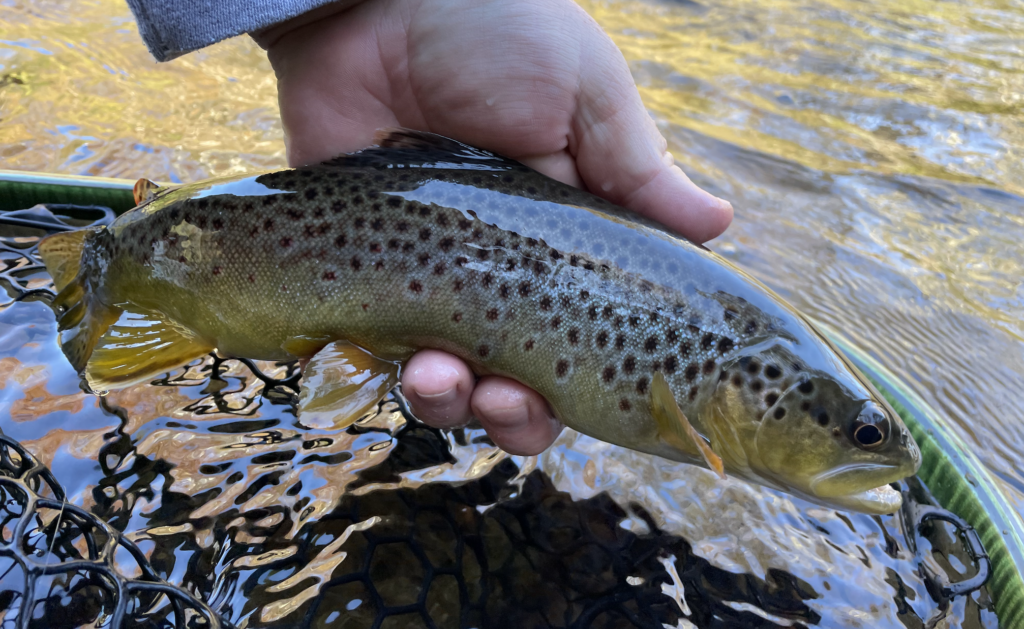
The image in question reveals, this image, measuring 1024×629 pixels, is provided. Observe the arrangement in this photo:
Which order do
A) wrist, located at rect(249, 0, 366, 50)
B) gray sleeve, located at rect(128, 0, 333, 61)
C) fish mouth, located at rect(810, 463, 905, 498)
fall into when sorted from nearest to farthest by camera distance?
1. fish mouth, located at rect(810, 463, 905, 498)
2. gray sleeve, located at rect(128, 0, 333, 61)
3. wrist, located at rect(249, 0, 366, 50)

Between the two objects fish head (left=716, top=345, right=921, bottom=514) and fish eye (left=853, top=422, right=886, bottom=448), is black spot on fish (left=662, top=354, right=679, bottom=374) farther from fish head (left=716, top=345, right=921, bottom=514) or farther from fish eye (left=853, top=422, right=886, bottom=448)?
fish eye (left=853, top=422, right=886, bottom=448)

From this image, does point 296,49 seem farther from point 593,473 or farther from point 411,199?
point 593,473

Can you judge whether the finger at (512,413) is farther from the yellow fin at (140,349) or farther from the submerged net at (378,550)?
the yellow fin at (140,349)

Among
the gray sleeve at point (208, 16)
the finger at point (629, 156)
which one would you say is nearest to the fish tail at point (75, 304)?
the gray sleeve at point (208, 16)

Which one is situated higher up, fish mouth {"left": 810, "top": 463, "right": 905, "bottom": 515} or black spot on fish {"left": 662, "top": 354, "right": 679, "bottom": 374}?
black spot on fish {"left": 662, "top": 354, "right": 679, "bottom": 374}

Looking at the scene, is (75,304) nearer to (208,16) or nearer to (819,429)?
(208,16)

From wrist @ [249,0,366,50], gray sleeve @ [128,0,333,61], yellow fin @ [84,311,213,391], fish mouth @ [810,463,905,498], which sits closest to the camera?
fish mouth @ [810,463,905,498]

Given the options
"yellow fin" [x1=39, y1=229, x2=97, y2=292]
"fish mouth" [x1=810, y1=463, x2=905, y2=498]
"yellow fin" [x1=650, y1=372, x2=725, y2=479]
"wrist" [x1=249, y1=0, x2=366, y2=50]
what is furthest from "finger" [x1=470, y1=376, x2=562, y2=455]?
"wrist" [x1=249, y1=0, x2=366, y2=50]

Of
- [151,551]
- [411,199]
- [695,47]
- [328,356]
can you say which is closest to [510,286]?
[411,199]
